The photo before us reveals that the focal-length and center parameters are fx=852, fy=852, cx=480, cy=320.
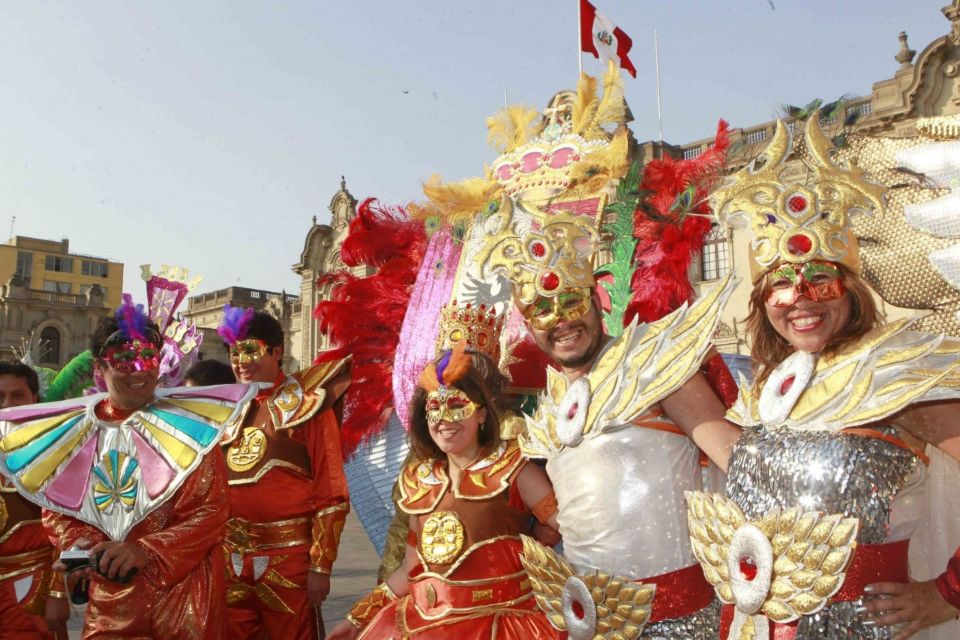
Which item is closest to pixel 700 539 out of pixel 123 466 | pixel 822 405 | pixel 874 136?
pixel 822 405

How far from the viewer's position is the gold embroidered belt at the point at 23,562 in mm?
3570

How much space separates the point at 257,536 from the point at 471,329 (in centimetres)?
138

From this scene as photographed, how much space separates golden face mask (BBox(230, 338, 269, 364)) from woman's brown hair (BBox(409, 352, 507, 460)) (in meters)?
1.31

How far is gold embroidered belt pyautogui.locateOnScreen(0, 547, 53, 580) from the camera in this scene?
3570mm

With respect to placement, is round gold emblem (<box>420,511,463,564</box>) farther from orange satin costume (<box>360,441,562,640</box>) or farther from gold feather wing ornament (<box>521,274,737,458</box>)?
gold feather wing ornament (<box>521,274,737,458</box>)

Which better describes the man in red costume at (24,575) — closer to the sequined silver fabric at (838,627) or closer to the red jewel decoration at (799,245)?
the sequined silver fabric at (838,627)

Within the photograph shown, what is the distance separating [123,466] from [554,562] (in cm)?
164

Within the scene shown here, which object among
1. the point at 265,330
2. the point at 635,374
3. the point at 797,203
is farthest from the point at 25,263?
the point at 797,203

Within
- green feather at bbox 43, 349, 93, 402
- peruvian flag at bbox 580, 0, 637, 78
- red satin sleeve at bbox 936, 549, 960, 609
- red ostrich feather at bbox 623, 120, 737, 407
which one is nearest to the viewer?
red satin sleeve at bbox 936, 549, 960, 609

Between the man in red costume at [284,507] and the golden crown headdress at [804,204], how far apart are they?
2.41 m

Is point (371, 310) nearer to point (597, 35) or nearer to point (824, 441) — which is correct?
point (824, 441)

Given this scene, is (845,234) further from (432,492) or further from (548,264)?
(432,492)

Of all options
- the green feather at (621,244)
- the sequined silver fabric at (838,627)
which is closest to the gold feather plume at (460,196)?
the green feather at (621,244)

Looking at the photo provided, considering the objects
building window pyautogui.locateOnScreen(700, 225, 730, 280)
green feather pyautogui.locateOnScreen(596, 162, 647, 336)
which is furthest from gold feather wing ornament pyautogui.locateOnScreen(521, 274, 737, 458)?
building window pyautogui.locateOnScreen(700, 225, 730, 280)
